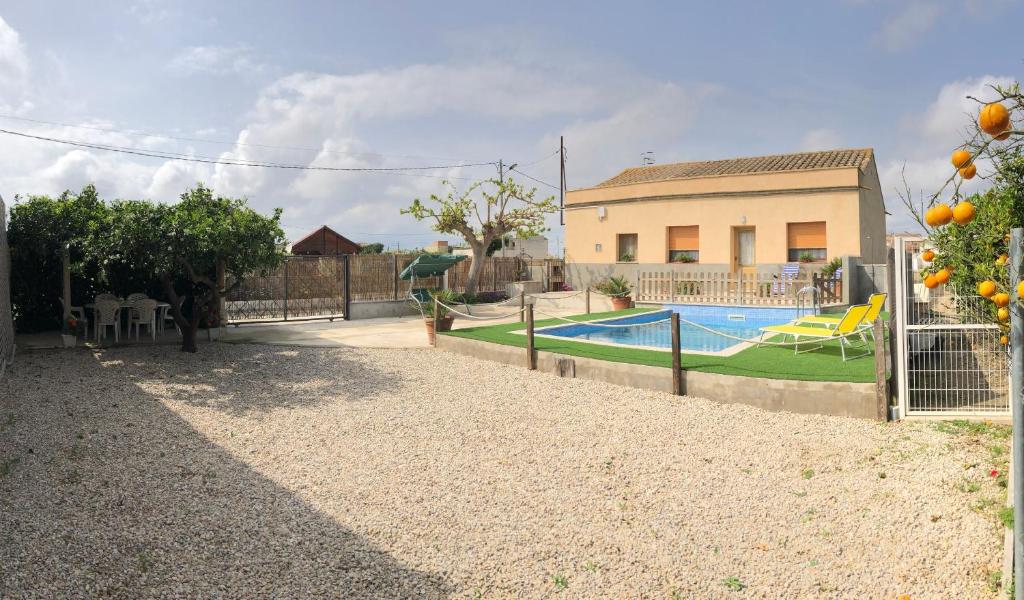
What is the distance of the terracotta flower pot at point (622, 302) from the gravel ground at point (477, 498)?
9342 mm

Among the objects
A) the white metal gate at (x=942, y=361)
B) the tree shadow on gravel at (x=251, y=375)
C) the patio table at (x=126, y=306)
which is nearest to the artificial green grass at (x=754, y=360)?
the white metal gate at (x=942, y=361)

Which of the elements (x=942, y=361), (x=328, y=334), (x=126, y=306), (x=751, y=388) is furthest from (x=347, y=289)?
(x=942, y=361)

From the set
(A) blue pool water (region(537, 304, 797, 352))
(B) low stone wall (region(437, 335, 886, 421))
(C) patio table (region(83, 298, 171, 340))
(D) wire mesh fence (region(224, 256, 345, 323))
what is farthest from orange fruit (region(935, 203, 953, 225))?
(D) wire mesh fence (region(224, 256, 345, 323))

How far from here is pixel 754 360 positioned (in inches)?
337

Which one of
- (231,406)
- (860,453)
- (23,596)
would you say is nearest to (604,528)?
(860,453)

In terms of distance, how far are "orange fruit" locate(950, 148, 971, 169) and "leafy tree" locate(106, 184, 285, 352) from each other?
9.39 metres

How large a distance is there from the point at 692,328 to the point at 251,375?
9.07m

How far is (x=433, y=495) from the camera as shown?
198 inches

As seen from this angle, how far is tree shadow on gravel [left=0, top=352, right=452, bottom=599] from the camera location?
3645 mm

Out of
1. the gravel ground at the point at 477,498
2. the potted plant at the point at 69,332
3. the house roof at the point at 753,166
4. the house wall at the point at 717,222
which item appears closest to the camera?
the gravel ground at the point at 477,498

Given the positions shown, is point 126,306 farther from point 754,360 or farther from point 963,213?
point 963,213

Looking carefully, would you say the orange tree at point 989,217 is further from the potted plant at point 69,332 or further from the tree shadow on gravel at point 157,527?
the potted plant at point 69,332

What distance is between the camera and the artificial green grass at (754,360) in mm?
7484

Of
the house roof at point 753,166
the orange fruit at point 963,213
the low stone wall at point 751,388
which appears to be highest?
the house roof at point 753,166
